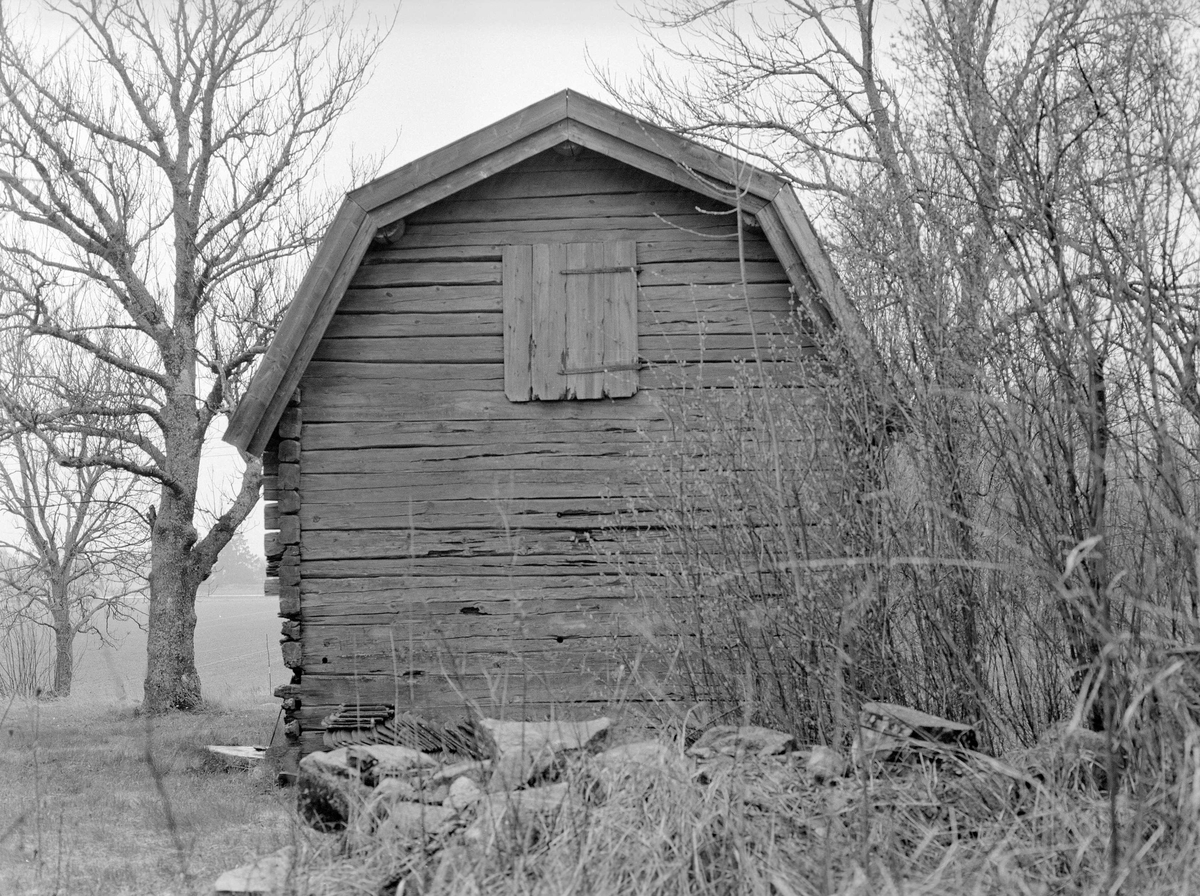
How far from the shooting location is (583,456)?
28.3 ft

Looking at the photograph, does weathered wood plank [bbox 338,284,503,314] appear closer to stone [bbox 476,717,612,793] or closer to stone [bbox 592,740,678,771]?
Result: stone [bbox 476,717,612,793]

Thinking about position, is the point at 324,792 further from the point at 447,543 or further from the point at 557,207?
the point at 557,207

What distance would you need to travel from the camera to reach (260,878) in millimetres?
3588

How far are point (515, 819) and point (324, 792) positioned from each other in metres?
1.28

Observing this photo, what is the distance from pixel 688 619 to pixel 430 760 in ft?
4.79

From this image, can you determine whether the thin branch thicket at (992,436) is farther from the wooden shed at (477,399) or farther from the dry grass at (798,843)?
the wooden shed at (477,399)

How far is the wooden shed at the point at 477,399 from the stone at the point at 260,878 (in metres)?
4.55

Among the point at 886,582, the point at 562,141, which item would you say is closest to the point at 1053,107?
the point at 886,582

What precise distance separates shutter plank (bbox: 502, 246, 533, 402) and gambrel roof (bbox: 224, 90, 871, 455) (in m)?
0.67

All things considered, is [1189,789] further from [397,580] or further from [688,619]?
[397,580]

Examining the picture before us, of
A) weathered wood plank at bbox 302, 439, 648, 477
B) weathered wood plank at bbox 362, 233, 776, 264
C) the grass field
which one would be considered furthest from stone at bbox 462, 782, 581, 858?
the grass field

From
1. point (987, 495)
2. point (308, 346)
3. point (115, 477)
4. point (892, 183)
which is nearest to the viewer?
point (987, 495)

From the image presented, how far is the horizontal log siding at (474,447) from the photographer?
850cm

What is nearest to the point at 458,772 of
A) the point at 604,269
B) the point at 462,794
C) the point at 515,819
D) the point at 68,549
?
the point at 462,794
